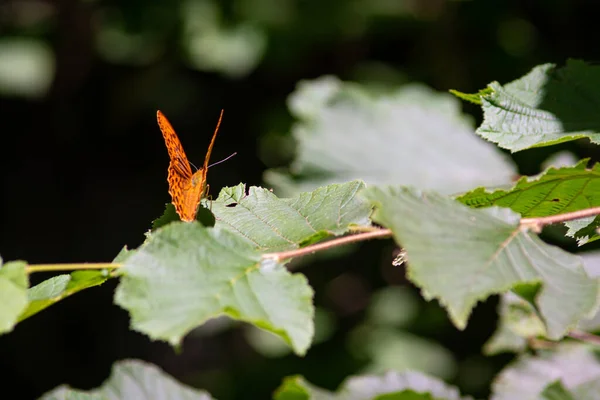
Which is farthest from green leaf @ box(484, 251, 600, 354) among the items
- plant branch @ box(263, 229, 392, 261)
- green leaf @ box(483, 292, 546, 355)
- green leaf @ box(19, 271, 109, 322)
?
green leaf @ box(19, 271, 109, 322)

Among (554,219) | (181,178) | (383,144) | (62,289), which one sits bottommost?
(383,144)

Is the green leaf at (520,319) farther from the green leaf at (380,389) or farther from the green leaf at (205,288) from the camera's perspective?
the green leaf at (205,288)

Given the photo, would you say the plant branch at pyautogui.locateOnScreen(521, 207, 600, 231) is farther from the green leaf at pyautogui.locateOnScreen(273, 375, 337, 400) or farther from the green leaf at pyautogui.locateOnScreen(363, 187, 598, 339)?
the green leaf at pyautogui.locateOnScreen(273, 375, 337, 400)

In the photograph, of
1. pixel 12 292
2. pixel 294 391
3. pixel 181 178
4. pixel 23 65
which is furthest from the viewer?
pixel 23 65

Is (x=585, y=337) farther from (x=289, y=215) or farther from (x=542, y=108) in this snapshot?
(x=289, y=215)

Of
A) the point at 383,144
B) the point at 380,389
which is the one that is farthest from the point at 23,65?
the point at 380,389

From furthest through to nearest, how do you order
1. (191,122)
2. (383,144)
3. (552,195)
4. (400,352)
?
(191,122), (400,352), (383,144), (552,195)
